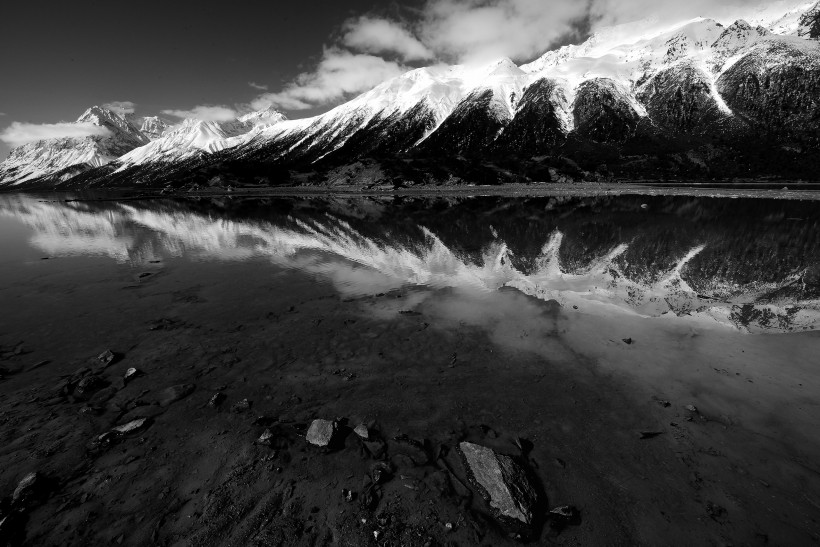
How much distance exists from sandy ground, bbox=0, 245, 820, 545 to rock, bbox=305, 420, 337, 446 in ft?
0.92

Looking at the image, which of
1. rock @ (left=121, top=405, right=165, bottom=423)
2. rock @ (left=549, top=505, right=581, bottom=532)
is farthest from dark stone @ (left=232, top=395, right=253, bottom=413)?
rock @ (left=549, top=505, right=581, bottom=532)

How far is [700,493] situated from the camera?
348 inches

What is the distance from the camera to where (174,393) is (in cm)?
1270

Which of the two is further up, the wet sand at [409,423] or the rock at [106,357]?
the rock at [106,357]

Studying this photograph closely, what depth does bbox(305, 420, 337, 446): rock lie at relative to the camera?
10344 mm

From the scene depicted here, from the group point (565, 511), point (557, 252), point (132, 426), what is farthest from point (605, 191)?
point (132, 426)

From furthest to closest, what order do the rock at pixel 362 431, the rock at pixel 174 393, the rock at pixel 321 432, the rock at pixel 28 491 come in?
the rock at pixel 174 393, the rock at pixel 362 431, the rock at pixel 321 432, the rock at pixel 28 491

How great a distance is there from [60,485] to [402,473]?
8.87 m

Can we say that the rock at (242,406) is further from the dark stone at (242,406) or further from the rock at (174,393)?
the rock at (174,393)

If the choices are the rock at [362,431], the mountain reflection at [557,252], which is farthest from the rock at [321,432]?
the mountain reflection at [557,252]

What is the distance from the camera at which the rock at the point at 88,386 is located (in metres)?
12.7

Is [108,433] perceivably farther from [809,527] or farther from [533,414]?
[809,527]

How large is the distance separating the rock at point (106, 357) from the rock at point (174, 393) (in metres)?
4.14

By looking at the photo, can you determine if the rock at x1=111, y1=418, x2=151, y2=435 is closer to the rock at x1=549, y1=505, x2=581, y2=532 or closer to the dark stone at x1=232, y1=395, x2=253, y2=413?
the dark stone at x1=232, y1=395, x2=253, y2=413
